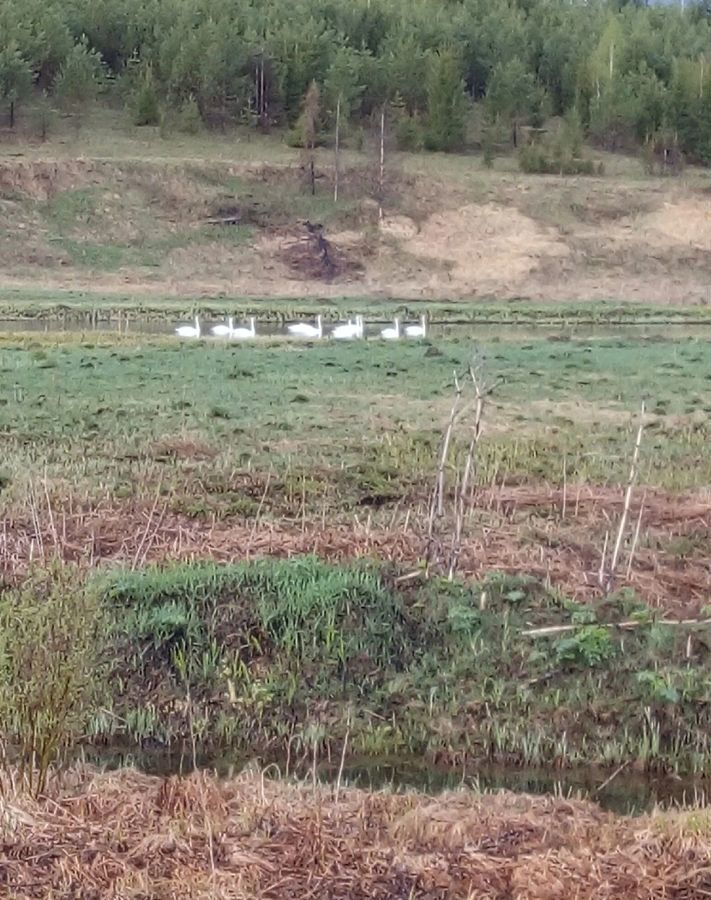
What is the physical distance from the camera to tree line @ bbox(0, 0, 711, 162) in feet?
254

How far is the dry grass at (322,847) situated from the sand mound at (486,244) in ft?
186

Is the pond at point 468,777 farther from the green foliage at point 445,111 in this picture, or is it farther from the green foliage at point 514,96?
the green foliage at point 514,96

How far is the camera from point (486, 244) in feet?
220

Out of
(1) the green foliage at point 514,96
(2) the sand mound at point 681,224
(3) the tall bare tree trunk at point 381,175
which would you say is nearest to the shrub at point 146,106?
(3) the tall bare tree trunk at point 381,175

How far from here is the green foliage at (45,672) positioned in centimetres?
702

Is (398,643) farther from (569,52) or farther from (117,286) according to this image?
(569,52)

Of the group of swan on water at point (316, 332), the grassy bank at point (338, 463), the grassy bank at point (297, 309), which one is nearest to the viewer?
the grassy bank at point (338, 463)

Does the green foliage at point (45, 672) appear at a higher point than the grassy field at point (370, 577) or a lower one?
higher

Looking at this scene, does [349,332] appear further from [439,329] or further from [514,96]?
[514,96]

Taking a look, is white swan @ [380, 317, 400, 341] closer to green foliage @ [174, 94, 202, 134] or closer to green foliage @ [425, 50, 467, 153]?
green foliage @ [174, 94, 202, 134]

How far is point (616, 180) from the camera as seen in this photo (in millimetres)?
75250

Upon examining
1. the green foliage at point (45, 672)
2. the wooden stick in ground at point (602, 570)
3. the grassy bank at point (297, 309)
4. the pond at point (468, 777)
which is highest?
the green foliage at point (45, 672)

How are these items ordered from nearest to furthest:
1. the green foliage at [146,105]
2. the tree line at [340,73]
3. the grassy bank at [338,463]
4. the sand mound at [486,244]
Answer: the grassy bank at [338,463], the sand mound at [486,244], the green foliage at [146,105], the tree line at [340,73]

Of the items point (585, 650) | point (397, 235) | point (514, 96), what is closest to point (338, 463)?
point (585, 650)
